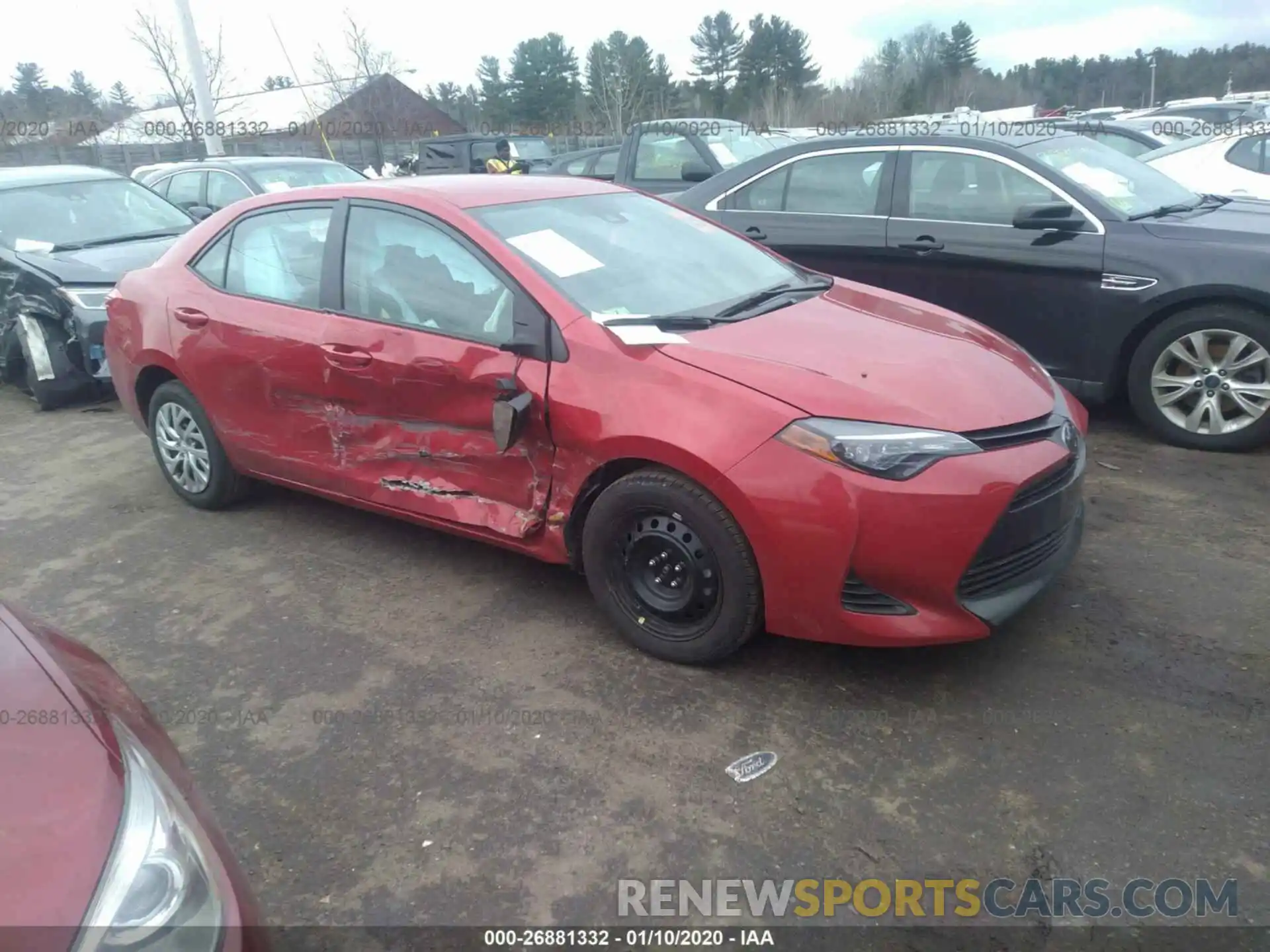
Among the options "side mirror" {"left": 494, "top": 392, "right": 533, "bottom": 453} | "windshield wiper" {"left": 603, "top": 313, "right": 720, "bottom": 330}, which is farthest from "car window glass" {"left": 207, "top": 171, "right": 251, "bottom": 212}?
"windshield wiper" {"left": 603, "top": 313, "right": 720, "bottom": 330}

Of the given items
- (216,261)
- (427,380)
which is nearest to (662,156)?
(216,261)

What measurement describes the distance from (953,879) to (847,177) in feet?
15.3

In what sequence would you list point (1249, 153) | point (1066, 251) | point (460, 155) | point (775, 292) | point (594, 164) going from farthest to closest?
point (460, 155), point (594, 164), point (1249, 153), point (1066, 251), point (775, 292)

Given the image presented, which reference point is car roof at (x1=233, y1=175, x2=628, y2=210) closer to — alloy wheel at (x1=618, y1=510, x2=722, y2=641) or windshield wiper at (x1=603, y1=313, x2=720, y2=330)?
windshield wiper at (x1=603, y1=313, x2=720, y2=330)

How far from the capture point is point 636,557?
331 cm

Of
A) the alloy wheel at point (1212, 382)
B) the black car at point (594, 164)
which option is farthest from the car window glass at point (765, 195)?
the black car at point (594, 164)

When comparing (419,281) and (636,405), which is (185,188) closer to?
(419,281)

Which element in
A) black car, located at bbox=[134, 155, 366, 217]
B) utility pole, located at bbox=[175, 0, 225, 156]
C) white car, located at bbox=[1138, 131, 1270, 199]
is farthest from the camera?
utility pole, located at bbox=[175, 0, 225, 156]

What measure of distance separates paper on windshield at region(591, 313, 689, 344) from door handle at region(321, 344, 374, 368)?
103 centimetres

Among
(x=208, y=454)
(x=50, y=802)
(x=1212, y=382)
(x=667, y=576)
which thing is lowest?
(x=667, y=576)

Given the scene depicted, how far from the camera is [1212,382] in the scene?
4.96m

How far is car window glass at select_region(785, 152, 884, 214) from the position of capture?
5.93 meters

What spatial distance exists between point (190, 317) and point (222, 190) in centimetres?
707

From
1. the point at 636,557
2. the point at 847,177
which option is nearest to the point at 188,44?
the point at 847,177
